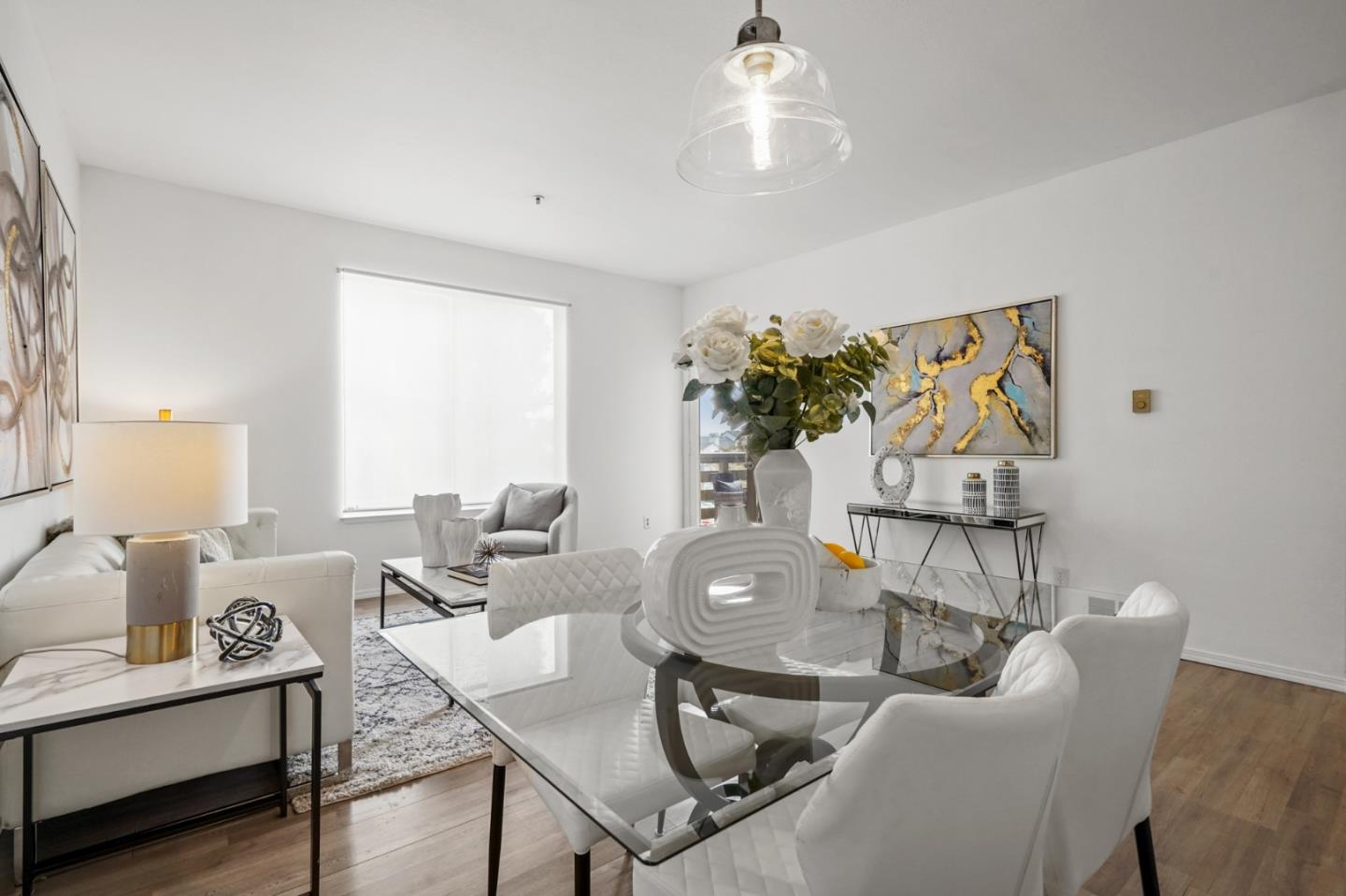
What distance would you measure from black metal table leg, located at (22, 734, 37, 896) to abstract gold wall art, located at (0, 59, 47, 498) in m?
0.88

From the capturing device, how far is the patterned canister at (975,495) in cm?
382

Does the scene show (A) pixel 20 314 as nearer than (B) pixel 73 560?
No

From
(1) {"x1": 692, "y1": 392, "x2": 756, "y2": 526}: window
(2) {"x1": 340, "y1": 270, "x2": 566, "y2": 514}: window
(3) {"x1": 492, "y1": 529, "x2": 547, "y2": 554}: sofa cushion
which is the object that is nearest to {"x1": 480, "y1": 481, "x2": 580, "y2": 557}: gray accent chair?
(3) {"x1": 492, "y1": 529, "x2": 547, "y2": 554}: sofa cushion

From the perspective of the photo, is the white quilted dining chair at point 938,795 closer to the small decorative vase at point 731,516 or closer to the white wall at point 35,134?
the small decorative vase at point 731,516

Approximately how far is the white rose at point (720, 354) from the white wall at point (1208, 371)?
10.4 feet

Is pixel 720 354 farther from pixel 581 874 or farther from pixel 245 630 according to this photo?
pixel 245 630

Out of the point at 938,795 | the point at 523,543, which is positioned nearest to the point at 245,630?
the point at 938,795

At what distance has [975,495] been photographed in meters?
3.84

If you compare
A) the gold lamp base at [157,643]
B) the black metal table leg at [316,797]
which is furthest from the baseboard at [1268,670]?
the gold lamp base at [157,643]

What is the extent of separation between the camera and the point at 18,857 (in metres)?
1.53

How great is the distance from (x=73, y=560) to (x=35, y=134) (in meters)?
1.72

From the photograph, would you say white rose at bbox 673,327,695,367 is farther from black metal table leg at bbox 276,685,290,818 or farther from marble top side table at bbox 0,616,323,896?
black metal table leg at bbox 276,685,290,818

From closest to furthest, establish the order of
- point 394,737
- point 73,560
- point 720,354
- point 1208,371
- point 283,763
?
point 720,354 → point 283,763 → point 73,560 → point 394,737 → point 1208,371

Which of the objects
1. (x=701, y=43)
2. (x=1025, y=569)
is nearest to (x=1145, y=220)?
(x=1025, y=569)
